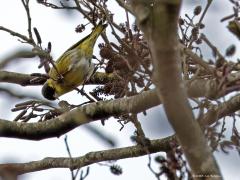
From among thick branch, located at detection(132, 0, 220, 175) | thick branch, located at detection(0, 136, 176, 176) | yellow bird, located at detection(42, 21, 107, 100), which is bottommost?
thick branch, located at detection(132, 0, 220, 175)

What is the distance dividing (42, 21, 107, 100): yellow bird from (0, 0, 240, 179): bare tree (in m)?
0.81

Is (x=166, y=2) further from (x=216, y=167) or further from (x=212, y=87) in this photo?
(x=212, y=87)

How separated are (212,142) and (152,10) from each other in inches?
37.7

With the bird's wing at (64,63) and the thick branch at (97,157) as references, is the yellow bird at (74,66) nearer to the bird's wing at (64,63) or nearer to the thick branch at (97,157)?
the bird's wing at (64,63)

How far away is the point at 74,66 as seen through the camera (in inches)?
262

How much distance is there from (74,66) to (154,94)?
3.89 m

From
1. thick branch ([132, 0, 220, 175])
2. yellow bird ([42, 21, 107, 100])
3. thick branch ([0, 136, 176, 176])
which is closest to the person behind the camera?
thick branch ([132, 0, 220, 175])

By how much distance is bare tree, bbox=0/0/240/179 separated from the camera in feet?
6.11

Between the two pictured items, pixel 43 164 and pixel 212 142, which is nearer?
pixel 212 142

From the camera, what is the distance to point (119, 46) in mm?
3891

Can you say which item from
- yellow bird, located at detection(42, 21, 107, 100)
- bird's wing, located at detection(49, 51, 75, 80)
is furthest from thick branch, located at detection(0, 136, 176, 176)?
bird's wing, located at detection(49, 51, 75, 80)

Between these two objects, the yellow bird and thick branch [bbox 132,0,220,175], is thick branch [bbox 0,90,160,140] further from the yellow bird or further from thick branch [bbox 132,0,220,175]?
the yellow bird

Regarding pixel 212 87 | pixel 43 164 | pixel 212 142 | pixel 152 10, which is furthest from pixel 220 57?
pixel 43 164

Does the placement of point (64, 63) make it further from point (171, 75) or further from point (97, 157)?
point (171, 75)
